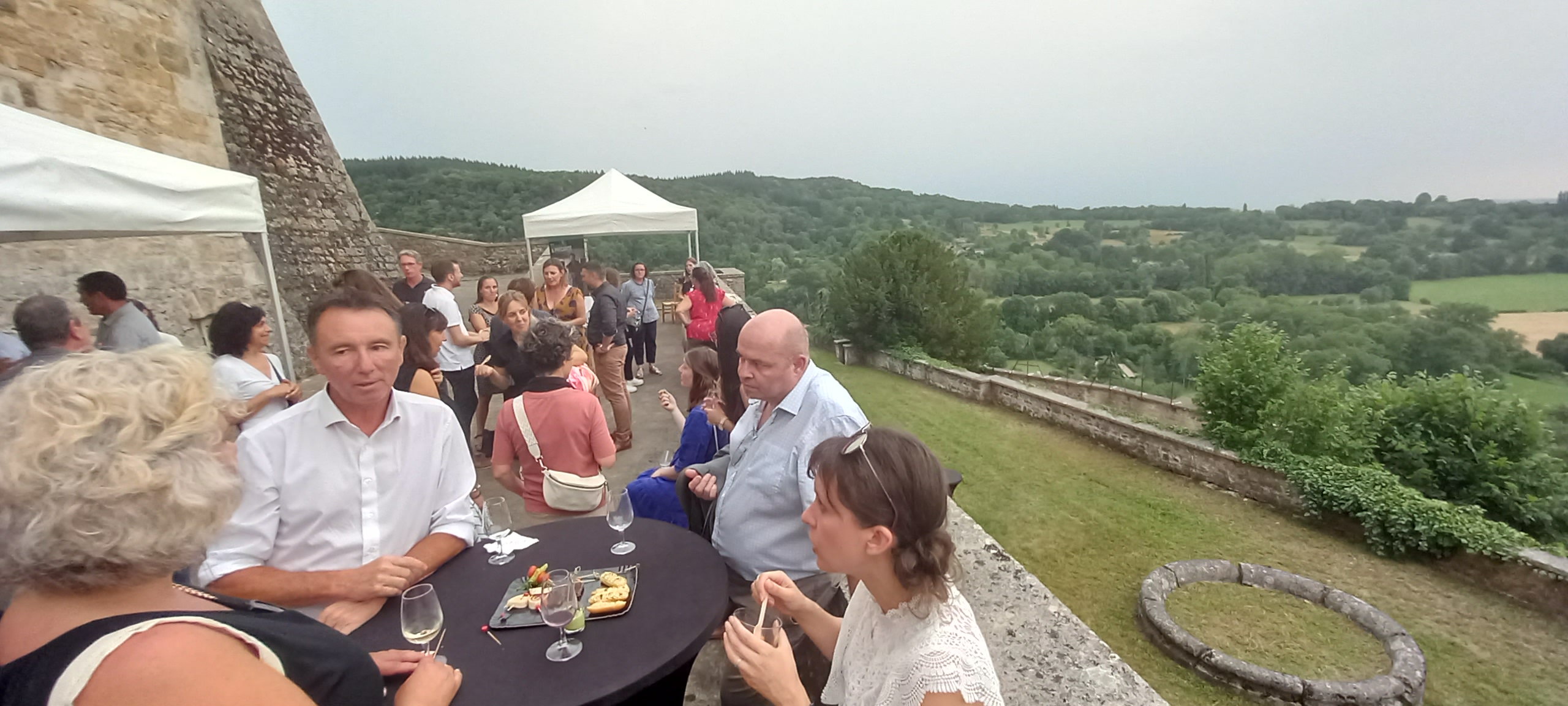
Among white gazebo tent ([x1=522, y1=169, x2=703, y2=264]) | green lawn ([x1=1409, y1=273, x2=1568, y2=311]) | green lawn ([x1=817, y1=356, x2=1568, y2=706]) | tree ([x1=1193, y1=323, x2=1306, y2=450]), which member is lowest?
green lawn ([x1=1409, y1=273, x2=1568, y2=311])

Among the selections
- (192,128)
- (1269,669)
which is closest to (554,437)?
(1269,669)

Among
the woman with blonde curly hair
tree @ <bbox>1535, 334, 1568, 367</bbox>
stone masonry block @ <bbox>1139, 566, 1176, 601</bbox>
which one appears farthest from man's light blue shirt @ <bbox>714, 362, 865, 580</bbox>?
tree @ <bbox>1535, 334, 1568, 367</bbox>

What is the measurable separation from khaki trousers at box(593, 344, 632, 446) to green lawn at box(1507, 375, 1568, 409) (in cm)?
4752

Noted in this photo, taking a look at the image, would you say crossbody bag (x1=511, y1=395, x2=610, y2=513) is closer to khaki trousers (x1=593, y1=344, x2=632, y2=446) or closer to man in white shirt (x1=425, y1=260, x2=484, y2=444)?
man in white shirt (x1=425, y1=260, x2=484, y2=444)

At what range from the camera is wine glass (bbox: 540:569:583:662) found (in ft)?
5.74

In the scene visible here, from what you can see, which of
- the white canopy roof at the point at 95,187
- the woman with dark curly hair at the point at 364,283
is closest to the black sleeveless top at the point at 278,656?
the white canopy roof at the point at 95,187

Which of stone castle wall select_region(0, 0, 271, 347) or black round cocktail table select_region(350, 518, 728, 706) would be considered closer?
black round cocktail table select_region(350, 518, 728, 706)

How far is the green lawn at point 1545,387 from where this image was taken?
3319 cm

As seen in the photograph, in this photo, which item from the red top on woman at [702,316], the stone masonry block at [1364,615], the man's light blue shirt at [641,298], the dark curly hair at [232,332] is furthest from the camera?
the man's light blue shirt at [641,298]

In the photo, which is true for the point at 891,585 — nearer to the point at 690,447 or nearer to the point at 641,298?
the point at 690,447

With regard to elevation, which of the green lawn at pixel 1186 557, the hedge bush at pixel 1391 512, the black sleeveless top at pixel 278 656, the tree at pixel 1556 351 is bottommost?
the tree at pixel 1556 351

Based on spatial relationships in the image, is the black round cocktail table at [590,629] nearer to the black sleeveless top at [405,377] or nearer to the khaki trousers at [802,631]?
the khaki trousers at [802,631]

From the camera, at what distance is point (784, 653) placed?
1.60m

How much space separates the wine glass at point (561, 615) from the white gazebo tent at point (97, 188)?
3360 millimetres
